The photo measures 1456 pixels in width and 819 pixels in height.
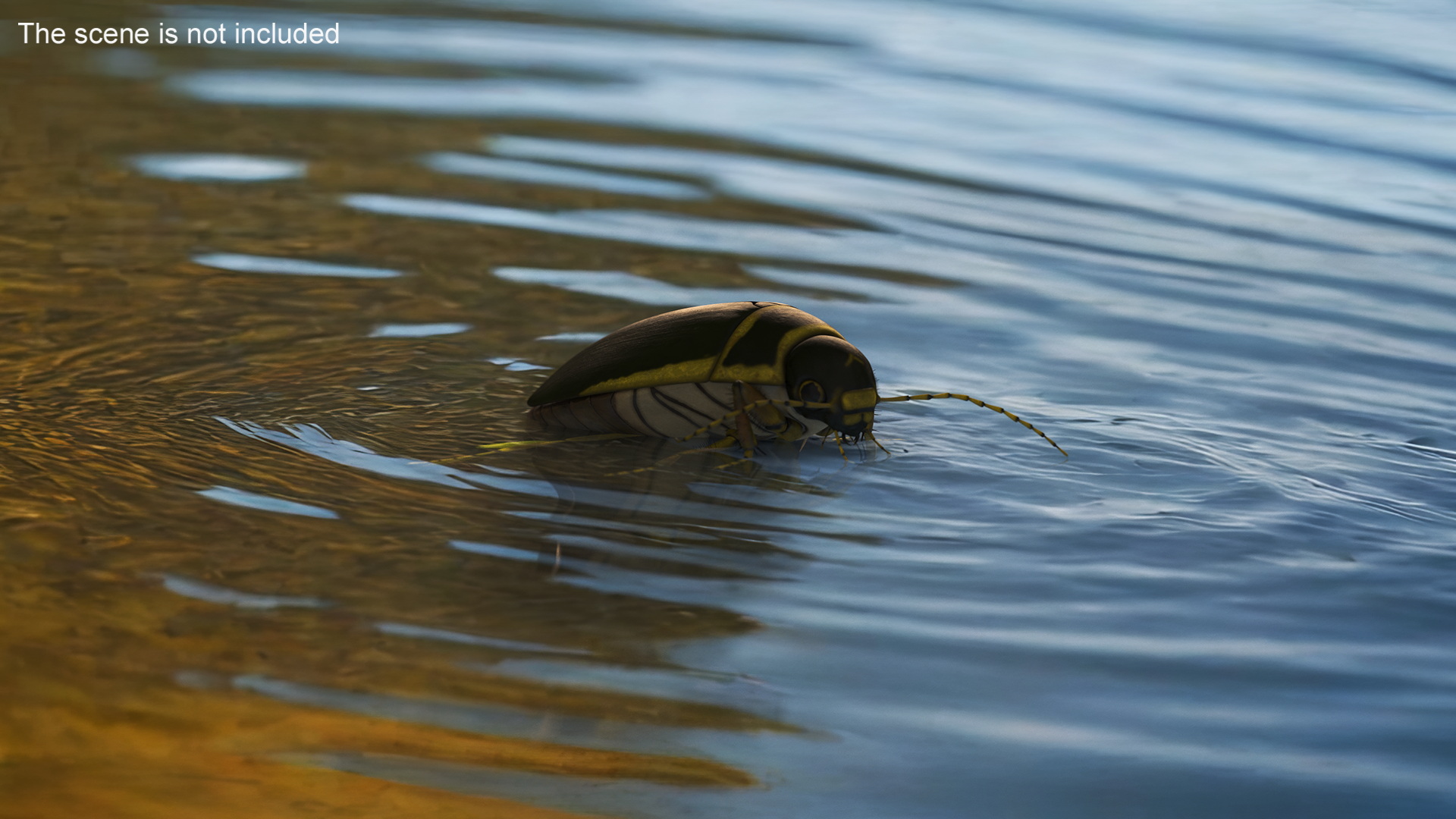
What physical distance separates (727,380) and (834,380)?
22cm

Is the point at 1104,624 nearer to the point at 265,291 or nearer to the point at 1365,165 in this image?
the point at 265,291

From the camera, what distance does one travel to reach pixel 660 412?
10.0ft

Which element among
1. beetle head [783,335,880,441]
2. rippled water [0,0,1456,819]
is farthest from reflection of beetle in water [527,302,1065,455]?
rippled water [0,0,1456,819]

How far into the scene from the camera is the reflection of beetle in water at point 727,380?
9.71ft

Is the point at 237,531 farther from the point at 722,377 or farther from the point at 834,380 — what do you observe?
the point at 834,380

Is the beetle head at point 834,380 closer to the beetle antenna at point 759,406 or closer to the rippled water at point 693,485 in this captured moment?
the beetle antenna at point 759,406

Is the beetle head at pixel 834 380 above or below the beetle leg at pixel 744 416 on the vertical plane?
above

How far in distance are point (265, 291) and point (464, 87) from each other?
11.3 feet

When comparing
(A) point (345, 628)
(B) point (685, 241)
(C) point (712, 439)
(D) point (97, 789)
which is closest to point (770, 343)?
(C) point (712, 439)

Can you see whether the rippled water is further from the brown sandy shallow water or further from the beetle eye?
the beetle eye

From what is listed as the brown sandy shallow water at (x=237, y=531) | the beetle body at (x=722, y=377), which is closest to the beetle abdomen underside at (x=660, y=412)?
the beetle body at (x=722, y=377)

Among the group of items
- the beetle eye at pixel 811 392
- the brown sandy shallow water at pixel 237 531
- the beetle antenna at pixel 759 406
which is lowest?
the brown sandy shallow water at pixel 237 531

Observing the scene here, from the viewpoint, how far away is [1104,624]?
2492 mm

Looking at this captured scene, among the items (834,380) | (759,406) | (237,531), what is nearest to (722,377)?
(759,406)
